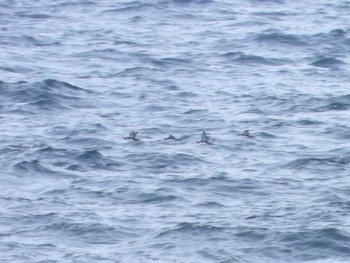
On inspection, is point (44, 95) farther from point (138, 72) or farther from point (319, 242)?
point (319, 242)

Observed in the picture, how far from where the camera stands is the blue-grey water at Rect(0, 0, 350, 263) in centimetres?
3152

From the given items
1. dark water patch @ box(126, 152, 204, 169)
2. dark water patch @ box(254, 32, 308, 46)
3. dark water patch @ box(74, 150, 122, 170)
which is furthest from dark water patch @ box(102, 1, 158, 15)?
dark water patch @ box(126, 152, 204, 169)

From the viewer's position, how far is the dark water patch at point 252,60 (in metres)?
51.8

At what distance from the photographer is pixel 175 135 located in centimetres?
4066

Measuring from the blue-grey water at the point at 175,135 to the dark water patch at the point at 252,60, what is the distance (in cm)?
9

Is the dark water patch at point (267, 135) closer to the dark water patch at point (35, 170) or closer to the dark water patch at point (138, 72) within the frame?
the dark water patch at point (35, 170)

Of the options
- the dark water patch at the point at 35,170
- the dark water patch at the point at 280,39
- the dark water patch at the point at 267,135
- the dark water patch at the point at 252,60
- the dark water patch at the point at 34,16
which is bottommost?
the dark water patch at the point at 34,16

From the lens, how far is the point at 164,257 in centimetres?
3028

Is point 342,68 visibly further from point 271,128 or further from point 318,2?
point 318,2

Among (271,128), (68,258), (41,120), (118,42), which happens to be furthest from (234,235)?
(118,42)

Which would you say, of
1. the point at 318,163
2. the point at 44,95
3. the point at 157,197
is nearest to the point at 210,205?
the point at 157,197

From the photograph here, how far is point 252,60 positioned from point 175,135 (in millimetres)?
12618

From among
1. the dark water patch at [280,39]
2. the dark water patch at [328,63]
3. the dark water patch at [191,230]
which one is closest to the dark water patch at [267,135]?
the dark water patch at [191,230]

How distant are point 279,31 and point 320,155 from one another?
20.2 meters
